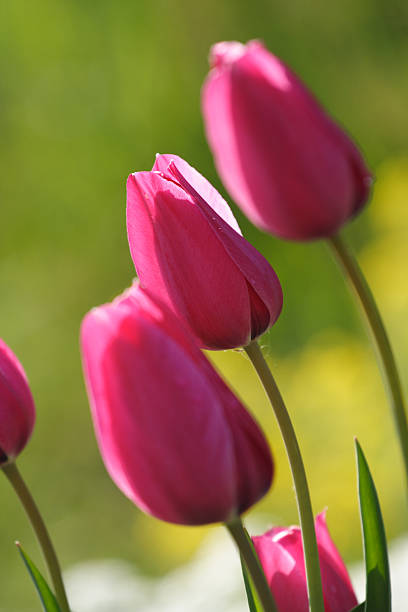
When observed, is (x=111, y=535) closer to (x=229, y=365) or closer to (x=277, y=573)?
(x=229, y=365)

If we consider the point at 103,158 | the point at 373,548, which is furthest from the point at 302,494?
the point at 103,158

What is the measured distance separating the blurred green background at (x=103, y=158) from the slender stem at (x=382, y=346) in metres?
1.56

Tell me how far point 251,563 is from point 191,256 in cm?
8

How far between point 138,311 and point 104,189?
7.58ft

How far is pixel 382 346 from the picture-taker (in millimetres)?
254

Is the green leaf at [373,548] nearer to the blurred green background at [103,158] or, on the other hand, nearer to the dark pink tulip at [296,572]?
the dark pink tulip at [296,572]

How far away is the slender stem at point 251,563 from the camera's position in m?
0.21

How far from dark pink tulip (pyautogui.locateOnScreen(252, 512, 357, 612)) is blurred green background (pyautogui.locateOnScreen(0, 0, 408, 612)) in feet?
5.05

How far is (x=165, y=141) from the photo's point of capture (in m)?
2.37

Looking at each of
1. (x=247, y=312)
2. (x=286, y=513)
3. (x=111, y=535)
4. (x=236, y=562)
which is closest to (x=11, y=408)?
(x=247, y=312)

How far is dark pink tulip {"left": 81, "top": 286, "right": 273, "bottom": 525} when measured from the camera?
0.20 meters

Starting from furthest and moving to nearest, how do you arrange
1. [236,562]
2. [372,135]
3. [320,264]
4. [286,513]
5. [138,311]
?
[372,135] → [320,264] → [286,513] → [236,562] → [138,311]

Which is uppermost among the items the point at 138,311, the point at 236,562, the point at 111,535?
the point at 138,311

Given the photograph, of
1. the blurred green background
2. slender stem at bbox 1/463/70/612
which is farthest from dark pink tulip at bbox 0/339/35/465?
the blurred green background
